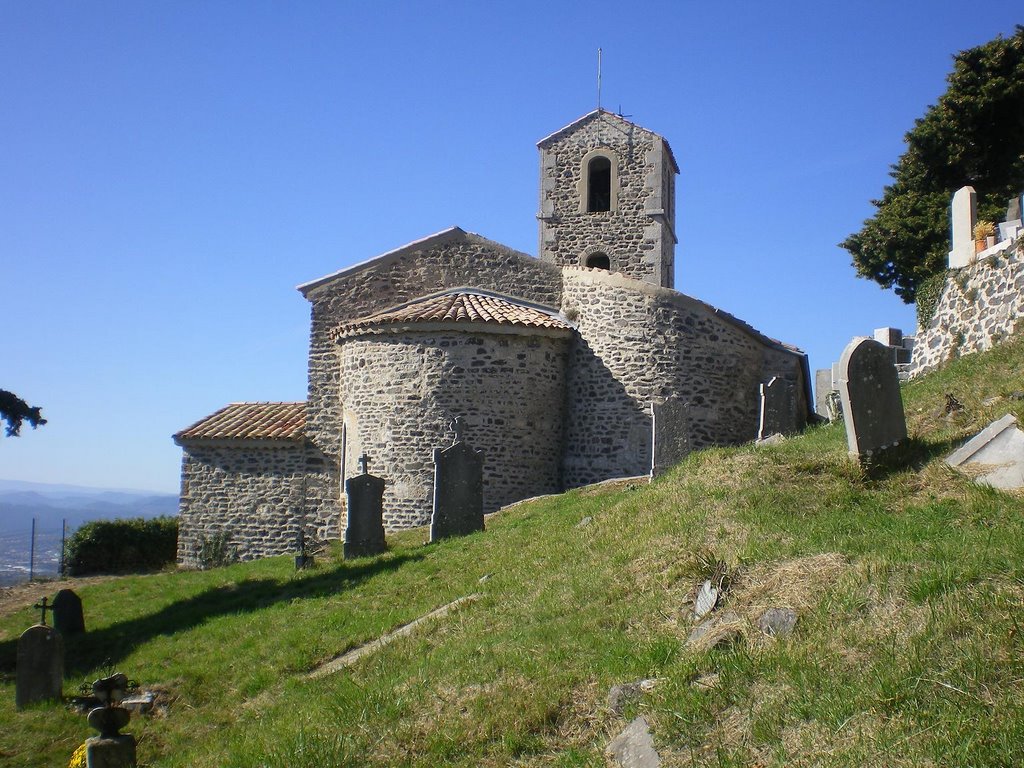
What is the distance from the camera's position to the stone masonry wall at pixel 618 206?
22.8 metres

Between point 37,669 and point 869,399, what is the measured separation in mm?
9322

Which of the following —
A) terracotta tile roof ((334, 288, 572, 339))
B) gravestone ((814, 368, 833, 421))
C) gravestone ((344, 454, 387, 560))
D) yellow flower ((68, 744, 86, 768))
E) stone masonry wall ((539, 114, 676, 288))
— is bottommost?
yellow flower ((68, 744, 86, 768))

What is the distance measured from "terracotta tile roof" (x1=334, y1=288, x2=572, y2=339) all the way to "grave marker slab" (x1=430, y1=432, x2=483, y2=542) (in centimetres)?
394

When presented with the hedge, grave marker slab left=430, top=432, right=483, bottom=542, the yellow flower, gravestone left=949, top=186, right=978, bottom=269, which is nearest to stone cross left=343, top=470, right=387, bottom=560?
grave marker slab left=430, top=432, right=483, bottom=542

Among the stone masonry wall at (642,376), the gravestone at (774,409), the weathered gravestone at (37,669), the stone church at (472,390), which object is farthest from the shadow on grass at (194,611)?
the gravestone at (774,409)

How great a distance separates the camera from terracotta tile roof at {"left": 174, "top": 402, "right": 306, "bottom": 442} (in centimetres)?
1947

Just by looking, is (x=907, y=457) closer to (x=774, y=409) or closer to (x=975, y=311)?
(x=774, y=409)

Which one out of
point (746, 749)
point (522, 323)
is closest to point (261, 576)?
point (522, 323)

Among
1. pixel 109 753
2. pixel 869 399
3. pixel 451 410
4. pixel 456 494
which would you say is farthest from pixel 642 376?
pixel 109 753

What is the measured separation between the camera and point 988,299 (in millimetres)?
13609

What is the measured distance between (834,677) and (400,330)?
1314 cm

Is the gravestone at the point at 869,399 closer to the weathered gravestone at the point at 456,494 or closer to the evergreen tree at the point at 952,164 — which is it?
the weathered gravestone at the point at 456,494

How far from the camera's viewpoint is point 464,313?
1700 cm

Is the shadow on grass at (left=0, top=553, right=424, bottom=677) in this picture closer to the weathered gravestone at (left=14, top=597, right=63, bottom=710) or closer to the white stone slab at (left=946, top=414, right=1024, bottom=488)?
the weathered gravestone at (left=14, top=597, right=63, bottom=710)
